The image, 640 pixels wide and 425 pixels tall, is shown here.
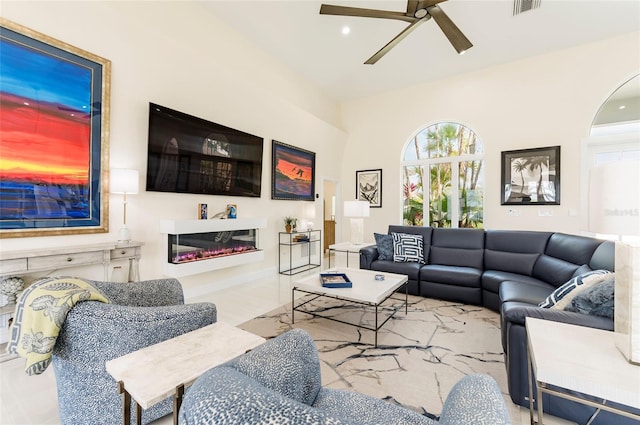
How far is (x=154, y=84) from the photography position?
328 cm

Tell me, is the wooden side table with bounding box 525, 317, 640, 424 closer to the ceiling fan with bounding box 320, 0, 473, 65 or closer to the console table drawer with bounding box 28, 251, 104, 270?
the ceiling fan with bounding box 320, 0, 473, 65

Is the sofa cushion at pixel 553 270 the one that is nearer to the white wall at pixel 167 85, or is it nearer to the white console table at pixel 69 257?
the white wall at pixel 167 85

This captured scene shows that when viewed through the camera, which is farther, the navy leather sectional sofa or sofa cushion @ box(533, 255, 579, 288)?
sofa cushion @ box(533, 255, 579, 288)

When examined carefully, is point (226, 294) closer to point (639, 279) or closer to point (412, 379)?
point (412, 379)

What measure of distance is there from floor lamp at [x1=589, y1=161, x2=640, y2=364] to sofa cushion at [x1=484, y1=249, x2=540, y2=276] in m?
2.59

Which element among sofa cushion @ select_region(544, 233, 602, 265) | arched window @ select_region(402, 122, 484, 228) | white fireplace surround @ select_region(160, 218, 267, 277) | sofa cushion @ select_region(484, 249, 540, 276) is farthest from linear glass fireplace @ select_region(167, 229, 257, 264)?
sofa cushion @ select_region(544, 233, 602, 265)

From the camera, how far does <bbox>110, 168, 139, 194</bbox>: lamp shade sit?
2758 mm

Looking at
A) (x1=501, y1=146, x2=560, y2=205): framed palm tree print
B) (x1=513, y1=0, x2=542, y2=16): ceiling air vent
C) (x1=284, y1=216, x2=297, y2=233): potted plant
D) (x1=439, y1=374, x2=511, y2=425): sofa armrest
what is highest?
(x1=513, y1=0, x2=542, y2=16): ceiling air vent

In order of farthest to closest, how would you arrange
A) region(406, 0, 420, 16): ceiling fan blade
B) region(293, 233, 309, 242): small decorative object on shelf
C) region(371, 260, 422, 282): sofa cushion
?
1. region(293, 233, 309, 242): small decorative object on shelf
2. region(371, 260, 422, 282): sofa cushion
3. region(406, 0, 420, 16): ceiling fan blade

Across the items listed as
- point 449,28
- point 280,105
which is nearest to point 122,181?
point 280,105

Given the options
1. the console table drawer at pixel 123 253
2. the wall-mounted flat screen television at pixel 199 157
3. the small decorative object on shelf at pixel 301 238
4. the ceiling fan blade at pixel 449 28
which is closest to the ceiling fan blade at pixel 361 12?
the ceiling fan blade at pixel 449 28

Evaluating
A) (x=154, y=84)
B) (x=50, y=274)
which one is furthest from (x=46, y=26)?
(x=50, y=274)

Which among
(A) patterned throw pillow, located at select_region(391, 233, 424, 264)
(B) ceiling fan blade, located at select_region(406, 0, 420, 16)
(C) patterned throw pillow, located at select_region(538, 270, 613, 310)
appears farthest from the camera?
(A) patterned throw pillow, located at select_region(391, 233, 424, 264)

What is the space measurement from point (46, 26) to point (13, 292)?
2.32 meters
